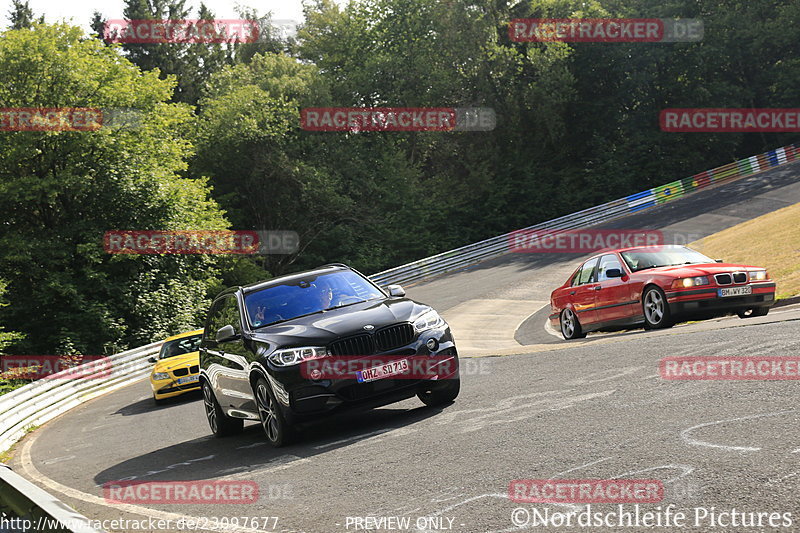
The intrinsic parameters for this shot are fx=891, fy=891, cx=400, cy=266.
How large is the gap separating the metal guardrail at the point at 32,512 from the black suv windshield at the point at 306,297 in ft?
12.4

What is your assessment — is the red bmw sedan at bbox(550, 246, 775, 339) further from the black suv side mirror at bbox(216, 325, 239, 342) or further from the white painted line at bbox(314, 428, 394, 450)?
the black suv side mirror at bbox(216, 325, 239, 342)

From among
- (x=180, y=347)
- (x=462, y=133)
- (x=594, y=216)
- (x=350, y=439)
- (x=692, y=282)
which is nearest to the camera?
(x=350, y=439)

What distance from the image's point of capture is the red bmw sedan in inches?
543

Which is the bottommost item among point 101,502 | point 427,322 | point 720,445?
point 101,502

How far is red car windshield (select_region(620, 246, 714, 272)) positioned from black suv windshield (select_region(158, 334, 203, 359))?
32.2 feet

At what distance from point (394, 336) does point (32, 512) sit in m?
4.43

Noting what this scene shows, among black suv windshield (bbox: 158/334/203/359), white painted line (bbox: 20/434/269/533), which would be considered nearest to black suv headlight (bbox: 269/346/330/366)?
white painted line (bbox: 20/434/269/533)

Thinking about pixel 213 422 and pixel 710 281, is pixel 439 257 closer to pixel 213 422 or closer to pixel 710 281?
pixel 710 281

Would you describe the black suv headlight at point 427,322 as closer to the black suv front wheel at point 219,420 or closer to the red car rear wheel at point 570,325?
the black suv front wheel at point 219,420

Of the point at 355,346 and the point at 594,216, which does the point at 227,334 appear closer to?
the point at 355,346

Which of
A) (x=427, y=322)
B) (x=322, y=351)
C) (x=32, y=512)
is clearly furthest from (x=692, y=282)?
(x=32, y=512)

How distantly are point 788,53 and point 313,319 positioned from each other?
188ft

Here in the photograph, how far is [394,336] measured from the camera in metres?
9.21

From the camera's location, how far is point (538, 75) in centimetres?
5884
